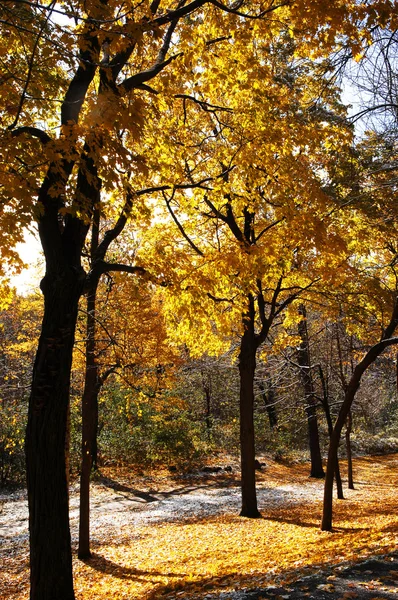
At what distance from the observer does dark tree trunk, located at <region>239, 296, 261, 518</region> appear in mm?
11445

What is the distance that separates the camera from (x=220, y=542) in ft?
30.1

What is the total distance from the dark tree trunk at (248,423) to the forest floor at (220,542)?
0.49 m

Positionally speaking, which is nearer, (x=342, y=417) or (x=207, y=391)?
(x=342, y=417)

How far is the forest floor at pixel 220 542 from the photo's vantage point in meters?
5.07

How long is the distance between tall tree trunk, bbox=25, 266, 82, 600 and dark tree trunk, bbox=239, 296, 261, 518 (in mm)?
6733

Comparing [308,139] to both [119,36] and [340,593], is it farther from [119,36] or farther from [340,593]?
[340,593]

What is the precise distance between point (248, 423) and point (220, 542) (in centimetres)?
315

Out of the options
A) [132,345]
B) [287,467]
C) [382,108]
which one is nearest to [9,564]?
[132,345]

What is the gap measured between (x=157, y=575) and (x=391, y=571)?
3.97 metres

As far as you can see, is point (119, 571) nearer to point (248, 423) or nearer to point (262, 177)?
point (248, 423)

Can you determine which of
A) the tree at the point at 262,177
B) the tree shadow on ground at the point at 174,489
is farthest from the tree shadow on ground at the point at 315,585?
the tree shadow on ground at the point at 174,489

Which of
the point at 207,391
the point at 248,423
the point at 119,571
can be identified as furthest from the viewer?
the point at 207,391

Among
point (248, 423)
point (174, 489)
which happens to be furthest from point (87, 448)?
point (174, 489)

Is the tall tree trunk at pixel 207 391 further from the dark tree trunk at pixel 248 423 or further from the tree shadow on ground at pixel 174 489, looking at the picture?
the dark tree trunk at pixel 248 423
